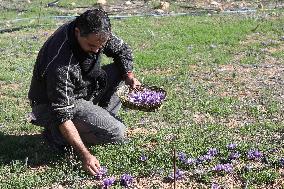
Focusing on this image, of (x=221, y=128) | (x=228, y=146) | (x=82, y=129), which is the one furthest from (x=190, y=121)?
(x=82, y=129)

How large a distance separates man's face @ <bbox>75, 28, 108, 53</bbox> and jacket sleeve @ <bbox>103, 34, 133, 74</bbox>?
93 cm

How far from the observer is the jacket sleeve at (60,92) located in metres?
5.68

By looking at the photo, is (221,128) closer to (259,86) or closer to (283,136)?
(283,136)

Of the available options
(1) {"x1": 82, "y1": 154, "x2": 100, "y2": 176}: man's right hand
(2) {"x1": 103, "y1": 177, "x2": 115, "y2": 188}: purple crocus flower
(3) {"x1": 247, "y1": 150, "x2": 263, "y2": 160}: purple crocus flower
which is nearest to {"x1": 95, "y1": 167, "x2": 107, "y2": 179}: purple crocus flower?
(1) {"x1": 82, "y1": 154, "x2": 100, "y2": 176}: man's right hand

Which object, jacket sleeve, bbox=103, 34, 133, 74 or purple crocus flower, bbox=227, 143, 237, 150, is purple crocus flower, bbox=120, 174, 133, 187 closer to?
purple crocus flower, bbox=227, 143, 237, 150

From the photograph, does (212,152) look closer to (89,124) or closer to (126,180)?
(126,180)

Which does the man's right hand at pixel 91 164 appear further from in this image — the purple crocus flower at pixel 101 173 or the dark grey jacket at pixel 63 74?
the dark grey jacket at pixel 63 74

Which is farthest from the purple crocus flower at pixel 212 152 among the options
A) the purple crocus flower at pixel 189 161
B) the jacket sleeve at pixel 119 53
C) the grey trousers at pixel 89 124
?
the jacket sleeve at pixel 119 53

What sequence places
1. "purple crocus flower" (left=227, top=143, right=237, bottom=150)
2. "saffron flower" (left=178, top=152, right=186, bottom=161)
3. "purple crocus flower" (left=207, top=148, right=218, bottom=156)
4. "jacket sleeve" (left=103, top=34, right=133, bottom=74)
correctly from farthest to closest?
"jacket sleeve" (left=103, top=34, right=133, bottom=74), "purple crocus flower" (left=227, top=143, right=237, bottom=150), "purple crocus flower" (left=207, top=148, right=218, bottom=156), "saffron flower" (left=178, top=152, right=186, bottom=161)

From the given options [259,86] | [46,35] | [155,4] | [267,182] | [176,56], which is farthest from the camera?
[155,4]

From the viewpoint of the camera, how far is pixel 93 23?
5473 millimetres

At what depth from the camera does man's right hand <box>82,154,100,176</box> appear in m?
5.79

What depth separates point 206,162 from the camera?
244 inches

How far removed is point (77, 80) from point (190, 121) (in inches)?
94.5
